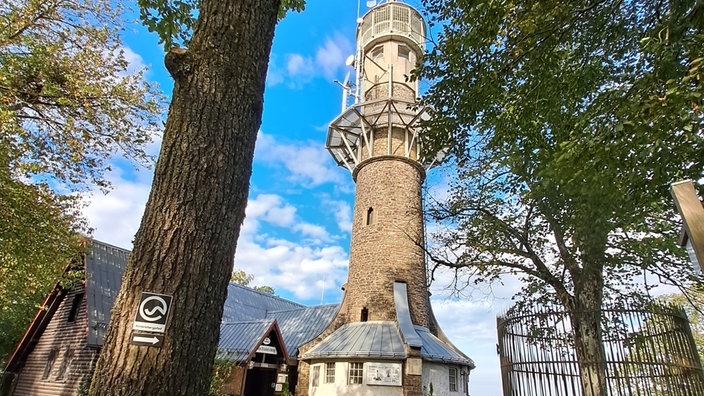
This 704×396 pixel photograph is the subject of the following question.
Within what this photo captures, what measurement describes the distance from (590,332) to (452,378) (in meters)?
9.29

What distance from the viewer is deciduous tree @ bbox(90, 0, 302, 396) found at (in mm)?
2145

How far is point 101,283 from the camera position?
15.0 metres

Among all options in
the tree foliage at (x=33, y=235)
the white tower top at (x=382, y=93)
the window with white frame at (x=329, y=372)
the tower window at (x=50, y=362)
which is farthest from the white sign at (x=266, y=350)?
the white tower top at (x=382, y=93)

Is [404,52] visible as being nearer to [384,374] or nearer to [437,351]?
[437,351]

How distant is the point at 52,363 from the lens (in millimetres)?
15188

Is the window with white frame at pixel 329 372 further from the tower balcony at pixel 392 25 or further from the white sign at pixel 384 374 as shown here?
the tower balcony at pixel 392 25

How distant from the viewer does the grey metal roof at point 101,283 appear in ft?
43.4

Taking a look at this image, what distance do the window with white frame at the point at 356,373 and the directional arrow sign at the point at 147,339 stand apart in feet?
42.9

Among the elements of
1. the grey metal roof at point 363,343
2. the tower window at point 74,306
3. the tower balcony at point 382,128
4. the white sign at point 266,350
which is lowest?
the white sign at point 266,350

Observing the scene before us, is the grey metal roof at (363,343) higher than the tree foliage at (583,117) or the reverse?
the reverse

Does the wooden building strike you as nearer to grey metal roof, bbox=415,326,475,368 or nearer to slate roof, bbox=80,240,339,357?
slate roof, bbox=80,240,339,357

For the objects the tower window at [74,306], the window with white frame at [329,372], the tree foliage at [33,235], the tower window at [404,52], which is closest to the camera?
the tree foliage at [33,235]

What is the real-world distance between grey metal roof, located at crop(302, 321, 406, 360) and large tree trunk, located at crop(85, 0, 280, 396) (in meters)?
12.5

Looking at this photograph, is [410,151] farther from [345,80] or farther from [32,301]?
[32,301]
